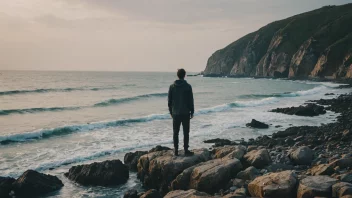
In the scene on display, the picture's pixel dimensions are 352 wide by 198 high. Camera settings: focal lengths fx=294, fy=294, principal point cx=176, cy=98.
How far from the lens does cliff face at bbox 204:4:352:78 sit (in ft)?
274

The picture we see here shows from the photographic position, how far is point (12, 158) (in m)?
14.0

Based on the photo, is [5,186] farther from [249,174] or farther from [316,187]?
[316,187]

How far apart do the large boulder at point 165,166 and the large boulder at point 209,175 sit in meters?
0.36

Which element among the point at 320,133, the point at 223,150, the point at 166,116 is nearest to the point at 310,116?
the point at 320,133

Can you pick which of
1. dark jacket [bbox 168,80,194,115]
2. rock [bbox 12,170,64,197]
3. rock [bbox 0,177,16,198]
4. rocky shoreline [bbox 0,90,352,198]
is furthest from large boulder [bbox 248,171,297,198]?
rock [bbox 0,177,16,198]

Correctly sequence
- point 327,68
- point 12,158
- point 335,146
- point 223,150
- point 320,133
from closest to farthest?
1. point 223,150
2. point 335,146
3. point 12,158
4. point 320,133
5. point 327,68

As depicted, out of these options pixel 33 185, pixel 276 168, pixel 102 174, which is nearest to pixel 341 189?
pixel 276 168

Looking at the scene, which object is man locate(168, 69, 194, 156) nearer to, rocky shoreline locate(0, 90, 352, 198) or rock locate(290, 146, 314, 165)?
rocky shoreline locate(0, 90, 352, 198)

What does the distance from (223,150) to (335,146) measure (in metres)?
5.83

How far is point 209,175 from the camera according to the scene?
7.99 metres

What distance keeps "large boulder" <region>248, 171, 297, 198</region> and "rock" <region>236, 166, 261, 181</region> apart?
0.96 meters

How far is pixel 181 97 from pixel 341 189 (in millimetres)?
4589

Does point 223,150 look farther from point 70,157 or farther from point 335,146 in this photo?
point 70,157

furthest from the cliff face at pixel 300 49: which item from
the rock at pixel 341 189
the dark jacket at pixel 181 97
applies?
the rock at pixel 341 189
